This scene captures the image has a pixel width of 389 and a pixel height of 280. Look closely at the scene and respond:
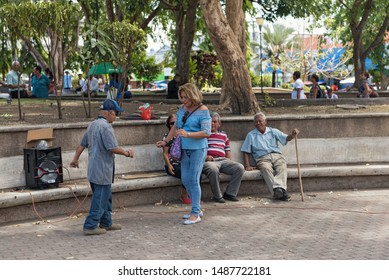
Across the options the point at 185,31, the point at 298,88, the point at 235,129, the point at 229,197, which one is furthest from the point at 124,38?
the point at 185,31

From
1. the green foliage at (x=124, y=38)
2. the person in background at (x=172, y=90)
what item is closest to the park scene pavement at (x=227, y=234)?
the green foliage at (x=124, y=38)

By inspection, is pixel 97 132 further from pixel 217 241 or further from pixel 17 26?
pixel 17 26

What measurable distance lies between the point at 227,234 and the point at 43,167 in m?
2.69

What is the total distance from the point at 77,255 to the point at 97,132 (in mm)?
1568

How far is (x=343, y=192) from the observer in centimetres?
1258

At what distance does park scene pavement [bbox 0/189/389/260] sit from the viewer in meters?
8.34

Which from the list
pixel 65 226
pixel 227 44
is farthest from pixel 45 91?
pixel 65 226

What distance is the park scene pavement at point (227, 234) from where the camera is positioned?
8.34m

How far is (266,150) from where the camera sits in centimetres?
1229

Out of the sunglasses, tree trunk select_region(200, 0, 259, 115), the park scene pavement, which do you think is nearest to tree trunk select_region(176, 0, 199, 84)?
tree trunk select_region(200, 0, 259, 115)

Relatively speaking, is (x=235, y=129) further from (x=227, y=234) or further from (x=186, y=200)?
(x=227, y=234)

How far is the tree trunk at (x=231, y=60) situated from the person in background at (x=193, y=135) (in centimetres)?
410
